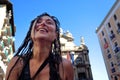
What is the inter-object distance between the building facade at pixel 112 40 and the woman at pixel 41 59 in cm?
3659

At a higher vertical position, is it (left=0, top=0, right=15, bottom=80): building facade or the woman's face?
(left=0, top=0, right=15, bottom=80): building facade

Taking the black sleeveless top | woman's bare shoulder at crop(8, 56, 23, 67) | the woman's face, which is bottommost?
the black sleeveless top

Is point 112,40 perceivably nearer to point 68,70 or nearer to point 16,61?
point 68,70

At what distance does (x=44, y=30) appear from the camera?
1.70 meters

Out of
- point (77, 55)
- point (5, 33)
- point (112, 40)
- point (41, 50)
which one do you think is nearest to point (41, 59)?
point (41, 50)

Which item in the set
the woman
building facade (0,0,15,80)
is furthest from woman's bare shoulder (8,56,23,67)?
building facade (0,0,15,80)

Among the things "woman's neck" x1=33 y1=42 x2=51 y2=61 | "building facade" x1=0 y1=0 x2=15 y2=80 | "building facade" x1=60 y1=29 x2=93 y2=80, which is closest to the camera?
"woman's neck" x1=33 y1=42 x2=51 y2=61

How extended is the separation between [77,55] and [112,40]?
7.34 meters

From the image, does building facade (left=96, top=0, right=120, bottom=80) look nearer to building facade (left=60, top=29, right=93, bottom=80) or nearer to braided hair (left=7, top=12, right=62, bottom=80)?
building facade (left=60, top=29, right=93, bottom=80)

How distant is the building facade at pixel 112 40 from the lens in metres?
37.9

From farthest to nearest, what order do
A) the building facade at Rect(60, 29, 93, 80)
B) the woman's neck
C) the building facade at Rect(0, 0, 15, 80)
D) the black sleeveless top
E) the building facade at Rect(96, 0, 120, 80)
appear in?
the building facade at Rect(96, 0, 120, 80)
the building facade at Rect(60, 29, 93, 80)
the building facade at Rect(0, 0, 15, 80)
the woman's neck
the black sleeveless top

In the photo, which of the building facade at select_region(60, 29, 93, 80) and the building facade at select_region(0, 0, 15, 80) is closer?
the building facade at select_region(0, 0, 15, 80)

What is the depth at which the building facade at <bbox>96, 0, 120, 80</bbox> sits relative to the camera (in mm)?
37944

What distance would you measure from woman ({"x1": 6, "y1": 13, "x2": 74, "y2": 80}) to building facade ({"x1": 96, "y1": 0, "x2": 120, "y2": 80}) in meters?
36.6
